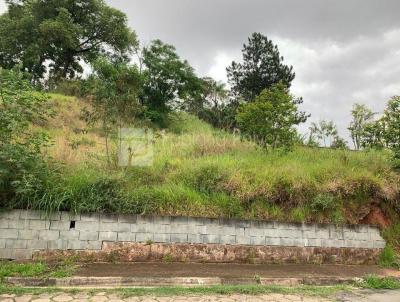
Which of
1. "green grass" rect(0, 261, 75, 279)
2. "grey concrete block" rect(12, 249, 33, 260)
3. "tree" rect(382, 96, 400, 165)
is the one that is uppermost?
"tree" rect(382, 96, 400, 165)

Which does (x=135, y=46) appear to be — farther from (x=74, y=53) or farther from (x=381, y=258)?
(x=381, y=258)

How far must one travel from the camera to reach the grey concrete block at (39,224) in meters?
6.26

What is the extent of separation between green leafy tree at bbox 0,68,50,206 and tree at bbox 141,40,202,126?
14.2 metres

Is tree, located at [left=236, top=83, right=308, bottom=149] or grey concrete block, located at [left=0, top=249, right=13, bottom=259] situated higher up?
tree, located at [left=236, top=83, right=308, bottom=149]

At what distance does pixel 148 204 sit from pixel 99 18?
2591 centimetres

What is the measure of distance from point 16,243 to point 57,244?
67 cm

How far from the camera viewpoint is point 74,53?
29516 millimetres

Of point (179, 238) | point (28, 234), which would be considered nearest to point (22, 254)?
point (28, 234)

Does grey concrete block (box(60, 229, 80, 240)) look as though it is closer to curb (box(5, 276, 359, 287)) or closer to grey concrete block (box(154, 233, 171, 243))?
curb (box(5, 276, 359, 287))

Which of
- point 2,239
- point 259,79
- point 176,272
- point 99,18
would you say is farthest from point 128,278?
point 99,18

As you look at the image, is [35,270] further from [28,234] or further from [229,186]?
[229,186]

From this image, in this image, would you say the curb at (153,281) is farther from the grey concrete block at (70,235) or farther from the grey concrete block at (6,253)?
the grey concrete block at (70,235)

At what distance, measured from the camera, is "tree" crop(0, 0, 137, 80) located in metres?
26.4

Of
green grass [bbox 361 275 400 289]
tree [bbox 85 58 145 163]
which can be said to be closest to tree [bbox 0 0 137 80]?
tree [bbox 85 58 145 163]
